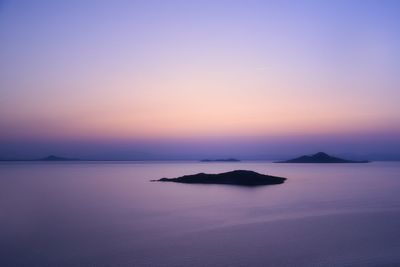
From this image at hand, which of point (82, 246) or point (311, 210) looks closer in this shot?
point (82, 246)

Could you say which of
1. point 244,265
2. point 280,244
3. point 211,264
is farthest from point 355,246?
point 211,264

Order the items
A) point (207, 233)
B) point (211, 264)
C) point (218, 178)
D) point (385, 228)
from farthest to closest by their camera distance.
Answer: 1. point (218, 178)
2. point (385, 228)
3. point (207, 233)
4. point (211, 264)

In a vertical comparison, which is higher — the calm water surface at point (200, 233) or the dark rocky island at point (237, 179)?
the dark rocky island at point (237, 179)

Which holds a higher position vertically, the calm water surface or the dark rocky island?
the dark rocky island

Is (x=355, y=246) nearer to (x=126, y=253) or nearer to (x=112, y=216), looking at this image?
(x=126, y=253)

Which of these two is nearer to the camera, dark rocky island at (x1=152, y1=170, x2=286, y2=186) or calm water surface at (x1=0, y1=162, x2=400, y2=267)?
calm water surface at (x1=0, y1=162, x2=400, y2=267)

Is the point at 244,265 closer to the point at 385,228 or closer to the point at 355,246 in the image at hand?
the point at 355,246

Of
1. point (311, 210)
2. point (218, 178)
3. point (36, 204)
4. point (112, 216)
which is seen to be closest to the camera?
point (112, 216)

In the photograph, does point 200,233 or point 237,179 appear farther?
point 237,179

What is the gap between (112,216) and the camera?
1014 inches

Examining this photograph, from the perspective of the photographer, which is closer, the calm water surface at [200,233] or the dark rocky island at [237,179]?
the calm water surface at [200,233]

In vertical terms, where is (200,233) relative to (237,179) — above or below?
below

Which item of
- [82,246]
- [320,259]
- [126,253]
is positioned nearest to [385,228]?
[320,259]

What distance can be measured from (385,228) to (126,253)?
15.2 m
